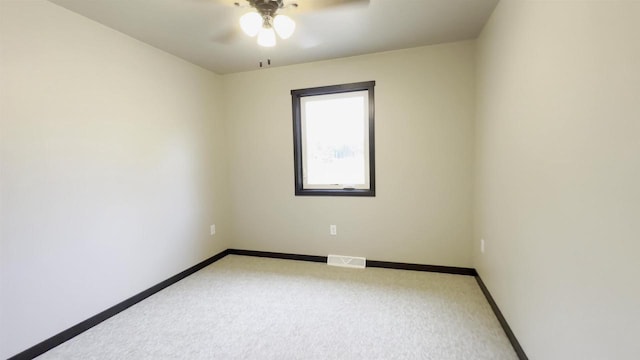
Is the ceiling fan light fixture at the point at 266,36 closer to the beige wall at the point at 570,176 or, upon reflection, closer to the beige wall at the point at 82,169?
the beige wall at the point at 82,169

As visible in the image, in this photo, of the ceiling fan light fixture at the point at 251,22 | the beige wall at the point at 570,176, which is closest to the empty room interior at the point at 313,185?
the beige wall at the point at 570,176

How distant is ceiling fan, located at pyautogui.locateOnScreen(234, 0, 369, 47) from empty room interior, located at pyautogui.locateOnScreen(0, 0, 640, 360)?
0.03 m

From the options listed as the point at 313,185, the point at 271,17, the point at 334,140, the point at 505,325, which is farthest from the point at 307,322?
the point at 271,17

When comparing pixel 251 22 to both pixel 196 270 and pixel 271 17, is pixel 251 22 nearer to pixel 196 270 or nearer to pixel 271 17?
pixel 271 17

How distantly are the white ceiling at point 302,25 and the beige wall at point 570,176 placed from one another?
484 millimetres

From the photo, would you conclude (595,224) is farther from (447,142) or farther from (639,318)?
(447,142)

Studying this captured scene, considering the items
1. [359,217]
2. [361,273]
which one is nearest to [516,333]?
[361,273]

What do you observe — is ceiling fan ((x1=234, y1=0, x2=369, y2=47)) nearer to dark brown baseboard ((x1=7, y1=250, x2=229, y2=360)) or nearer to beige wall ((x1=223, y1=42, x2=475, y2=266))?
beige wall ((x1=223, y1=42, x2=475, y2=266))

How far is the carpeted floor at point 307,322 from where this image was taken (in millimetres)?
1786

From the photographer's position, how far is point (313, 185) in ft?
11.1

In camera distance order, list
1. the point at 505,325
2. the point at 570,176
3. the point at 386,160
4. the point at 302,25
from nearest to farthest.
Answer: the point at 570,176 → the point at 505,325 → the point at 302,25 → the point at 386,160

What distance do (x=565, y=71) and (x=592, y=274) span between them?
86 cm

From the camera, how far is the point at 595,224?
3.35ft

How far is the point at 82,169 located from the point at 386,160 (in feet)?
8.87
